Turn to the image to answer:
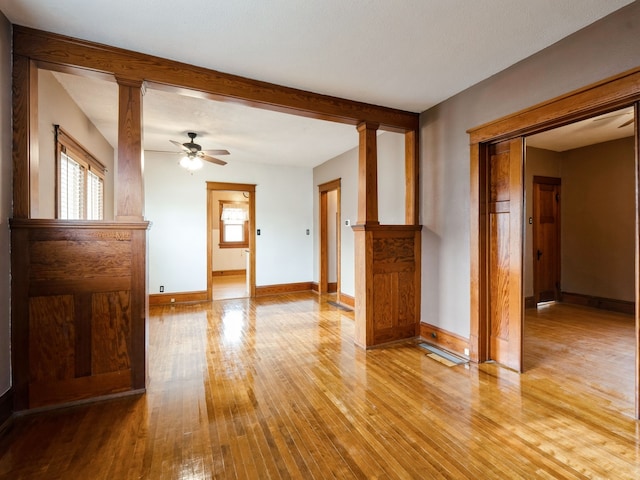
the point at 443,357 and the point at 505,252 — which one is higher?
the point at 505,252

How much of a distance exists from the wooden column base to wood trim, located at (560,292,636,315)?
370cm

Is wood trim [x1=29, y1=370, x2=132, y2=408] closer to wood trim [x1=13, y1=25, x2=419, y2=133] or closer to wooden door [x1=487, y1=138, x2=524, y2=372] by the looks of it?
wood trim [x1=13, y1=25, x2=419, y2=133]

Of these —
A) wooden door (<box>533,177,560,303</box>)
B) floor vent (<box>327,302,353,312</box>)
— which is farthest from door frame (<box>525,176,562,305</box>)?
floor vent (<box>327,302,353,312</box>)

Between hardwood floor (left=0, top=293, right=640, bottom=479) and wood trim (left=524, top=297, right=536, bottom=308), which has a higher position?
wood trim (left=524, top=297, right=536, bottom=308)

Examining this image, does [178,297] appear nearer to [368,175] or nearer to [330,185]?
[330,185]

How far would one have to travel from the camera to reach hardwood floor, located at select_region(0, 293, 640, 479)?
1680 mm

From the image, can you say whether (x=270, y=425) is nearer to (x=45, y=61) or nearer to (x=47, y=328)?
(x=47, y=328)

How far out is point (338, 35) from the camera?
2271 millimetres

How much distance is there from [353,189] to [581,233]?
4107mm

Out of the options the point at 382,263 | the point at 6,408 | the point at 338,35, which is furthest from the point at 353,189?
the point at 6,408

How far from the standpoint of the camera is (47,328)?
2256 mm

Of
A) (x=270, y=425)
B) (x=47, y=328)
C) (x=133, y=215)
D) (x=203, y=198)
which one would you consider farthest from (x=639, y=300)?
(x=203, y=198)

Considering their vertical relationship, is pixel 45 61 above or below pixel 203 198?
above

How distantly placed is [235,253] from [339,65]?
7672 mm
